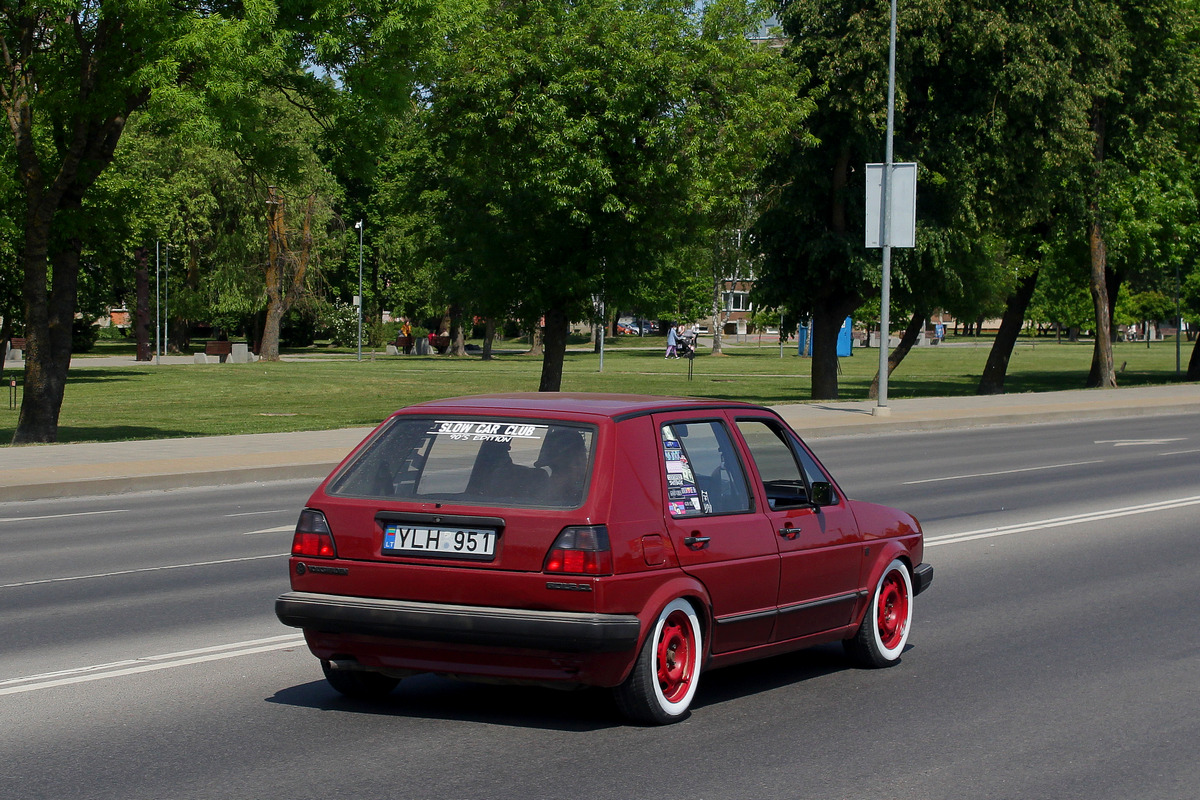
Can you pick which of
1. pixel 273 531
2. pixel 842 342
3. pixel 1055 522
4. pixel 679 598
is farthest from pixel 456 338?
pixel 679 598

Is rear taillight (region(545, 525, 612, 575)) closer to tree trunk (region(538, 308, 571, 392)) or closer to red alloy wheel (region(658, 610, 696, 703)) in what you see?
red alloy wheel (region(658, 610, 696, 703))

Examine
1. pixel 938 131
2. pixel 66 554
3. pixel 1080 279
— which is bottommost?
pixel 66 554

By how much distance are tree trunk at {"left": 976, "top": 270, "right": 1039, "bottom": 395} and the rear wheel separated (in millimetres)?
36402

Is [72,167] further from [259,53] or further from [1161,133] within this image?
[1161,133]

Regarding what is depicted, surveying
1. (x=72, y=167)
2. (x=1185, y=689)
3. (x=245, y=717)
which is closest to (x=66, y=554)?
(x=245, y=717)

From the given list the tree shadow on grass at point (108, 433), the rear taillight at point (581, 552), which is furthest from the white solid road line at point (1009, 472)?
the tree shadow on grass at point (108, 433)

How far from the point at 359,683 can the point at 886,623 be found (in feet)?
9.47

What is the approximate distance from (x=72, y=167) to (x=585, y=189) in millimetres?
9176

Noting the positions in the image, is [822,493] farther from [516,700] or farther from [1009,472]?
[1009,472]

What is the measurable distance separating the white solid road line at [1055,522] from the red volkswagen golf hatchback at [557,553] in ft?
18.4

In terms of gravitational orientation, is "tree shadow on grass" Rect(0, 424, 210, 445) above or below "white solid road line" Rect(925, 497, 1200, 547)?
below

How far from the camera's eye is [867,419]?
89.3 ft

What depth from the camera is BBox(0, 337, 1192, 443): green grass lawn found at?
3045 cm

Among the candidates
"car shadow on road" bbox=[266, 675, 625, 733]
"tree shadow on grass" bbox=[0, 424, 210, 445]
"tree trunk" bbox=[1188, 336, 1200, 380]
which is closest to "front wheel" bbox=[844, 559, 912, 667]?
"car shadow on road" bbox=[266, 675, 625, 733]
